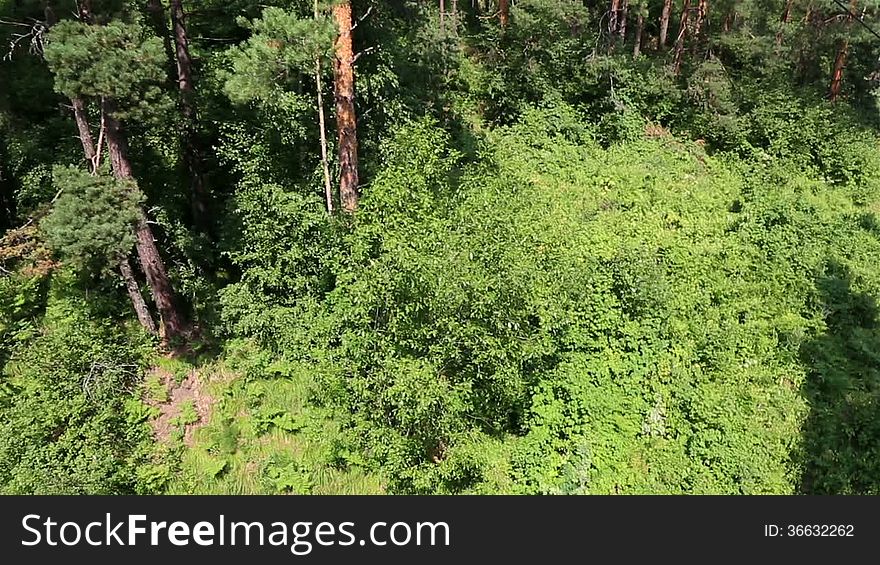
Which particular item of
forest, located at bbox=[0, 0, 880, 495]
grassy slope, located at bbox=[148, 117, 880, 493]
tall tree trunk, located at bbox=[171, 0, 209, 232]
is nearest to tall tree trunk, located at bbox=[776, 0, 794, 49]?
forest, located at bbox=[0, 0, 880, 495]

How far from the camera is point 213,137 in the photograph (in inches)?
416

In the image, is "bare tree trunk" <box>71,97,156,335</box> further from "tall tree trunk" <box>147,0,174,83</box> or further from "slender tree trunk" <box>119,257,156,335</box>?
"tall tree trunk" <box>147,0,174,83</box>

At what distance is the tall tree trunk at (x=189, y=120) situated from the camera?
8.99 m

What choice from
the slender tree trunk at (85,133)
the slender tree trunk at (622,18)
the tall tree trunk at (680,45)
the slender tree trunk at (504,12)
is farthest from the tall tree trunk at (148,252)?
the slender tree trunk at (622,18)

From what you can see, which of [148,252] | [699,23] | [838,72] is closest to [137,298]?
[148,252]

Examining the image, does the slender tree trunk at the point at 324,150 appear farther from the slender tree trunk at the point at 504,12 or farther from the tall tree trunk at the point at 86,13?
the slender tree trunk at the point at 504,12

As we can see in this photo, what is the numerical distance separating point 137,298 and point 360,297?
382cm

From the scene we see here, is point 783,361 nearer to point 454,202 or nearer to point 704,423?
point 704,423

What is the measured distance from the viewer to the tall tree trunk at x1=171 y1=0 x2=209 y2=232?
29.5ft

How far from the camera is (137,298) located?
325 inches

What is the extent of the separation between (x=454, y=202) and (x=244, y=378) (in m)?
4.29

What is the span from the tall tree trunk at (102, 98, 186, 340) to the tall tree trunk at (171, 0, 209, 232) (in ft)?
4.86

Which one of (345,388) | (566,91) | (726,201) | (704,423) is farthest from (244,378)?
(566,91)

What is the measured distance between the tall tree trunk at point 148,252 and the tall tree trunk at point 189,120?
4.86 feet
